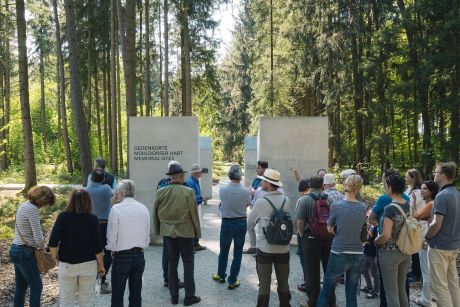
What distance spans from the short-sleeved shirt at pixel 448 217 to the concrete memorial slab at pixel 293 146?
4.76 m

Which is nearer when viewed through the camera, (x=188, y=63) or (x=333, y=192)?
(x=333, y=192)

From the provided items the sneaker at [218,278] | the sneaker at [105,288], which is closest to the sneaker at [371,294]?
the sneaker at [218,278]

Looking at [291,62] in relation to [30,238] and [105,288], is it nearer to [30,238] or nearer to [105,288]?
[105,288]

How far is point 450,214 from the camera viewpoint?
5238mm

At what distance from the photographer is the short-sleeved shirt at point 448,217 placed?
205 inches

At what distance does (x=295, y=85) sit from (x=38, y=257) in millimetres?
20870

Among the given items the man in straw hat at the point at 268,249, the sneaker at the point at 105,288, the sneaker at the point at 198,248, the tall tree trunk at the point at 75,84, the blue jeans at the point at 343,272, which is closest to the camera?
the blue jeans at the point at 343,272

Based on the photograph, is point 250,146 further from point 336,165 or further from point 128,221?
point 128,221

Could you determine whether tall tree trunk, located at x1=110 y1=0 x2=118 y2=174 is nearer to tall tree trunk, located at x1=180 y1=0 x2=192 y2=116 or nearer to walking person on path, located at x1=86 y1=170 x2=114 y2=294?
tall tree trunk, located at x1=180 y1=0 x2=192 y2=116

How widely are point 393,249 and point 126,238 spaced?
3.09 metres

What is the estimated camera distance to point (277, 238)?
518 centimetres

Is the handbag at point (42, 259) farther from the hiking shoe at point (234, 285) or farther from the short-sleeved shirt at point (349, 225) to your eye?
the short-sleeved shirt at point (349, 225)

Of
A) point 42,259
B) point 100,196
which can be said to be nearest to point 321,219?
point 100,196

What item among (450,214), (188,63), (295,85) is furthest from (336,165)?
(450,214)
